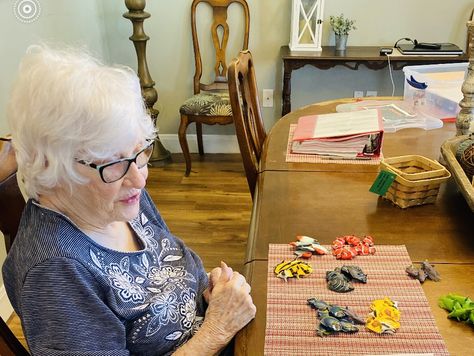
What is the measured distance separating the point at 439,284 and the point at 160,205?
217 cm

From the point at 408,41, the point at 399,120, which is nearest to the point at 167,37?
the point at 408,41

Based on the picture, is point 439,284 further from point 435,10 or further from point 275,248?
point 435,10

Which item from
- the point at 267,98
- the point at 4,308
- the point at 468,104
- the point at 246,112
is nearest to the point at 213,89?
the point at 267,98

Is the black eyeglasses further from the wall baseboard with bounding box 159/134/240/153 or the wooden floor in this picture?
the wall baseboard with bounding box 159/134/240/153

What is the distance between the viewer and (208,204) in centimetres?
295

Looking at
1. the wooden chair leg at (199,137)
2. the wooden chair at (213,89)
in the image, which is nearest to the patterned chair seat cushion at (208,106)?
the wooden chair at (213,89)

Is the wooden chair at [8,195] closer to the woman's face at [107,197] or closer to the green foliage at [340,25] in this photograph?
the woman's face at [107,197]

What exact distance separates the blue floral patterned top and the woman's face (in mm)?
44

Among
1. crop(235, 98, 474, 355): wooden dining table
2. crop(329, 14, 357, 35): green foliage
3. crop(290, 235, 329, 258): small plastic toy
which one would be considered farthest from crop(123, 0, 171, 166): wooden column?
crop(290, 235, 329, 258): small plastic toy

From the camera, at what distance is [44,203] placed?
35.0 inches

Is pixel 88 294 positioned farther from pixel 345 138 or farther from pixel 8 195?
pixel 345 138

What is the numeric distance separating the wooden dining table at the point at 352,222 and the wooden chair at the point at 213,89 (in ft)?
5.17

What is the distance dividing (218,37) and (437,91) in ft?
6.10

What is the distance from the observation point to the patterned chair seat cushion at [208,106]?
10.1ft
